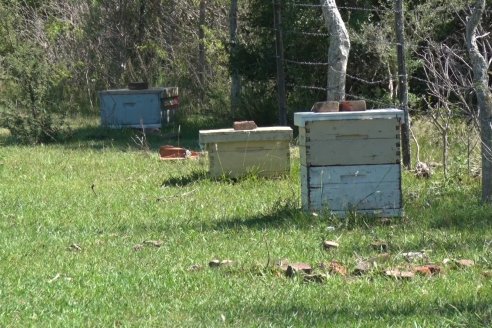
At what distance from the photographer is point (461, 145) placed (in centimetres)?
1312

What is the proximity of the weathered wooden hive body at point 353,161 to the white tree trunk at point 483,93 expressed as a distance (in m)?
0.97

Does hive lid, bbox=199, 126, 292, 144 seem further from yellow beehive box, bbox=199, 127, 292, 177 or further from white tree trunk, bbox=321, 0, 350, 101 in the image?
white tree trunk, bbox=321, 0, 350, 101

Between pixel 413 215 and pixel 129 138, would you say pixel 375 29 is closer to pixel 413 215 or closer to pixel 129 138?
pixel 129 138

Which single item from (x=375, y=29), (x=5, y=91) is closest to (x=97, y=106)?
(x=5, y=91)

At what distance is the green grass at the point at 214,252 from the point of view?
6062 mm

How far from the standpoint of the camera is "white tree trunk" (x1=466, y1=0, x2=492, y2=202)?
9516 mm

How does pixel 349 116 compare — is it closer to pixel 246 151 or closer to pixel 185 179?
pixel 246 151

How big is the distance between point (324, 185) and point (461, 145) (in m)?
4.40

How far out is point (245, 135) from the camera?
12.1 meters

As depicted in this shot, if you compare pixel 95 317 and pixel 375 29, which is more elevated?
pixel 375 29

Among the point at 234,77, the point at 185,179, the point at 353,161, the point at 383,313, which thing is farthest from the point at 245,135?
the point at 234,77

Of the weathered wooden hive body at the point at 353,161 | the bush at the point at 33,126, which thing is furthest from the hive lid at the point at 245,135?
the bush at the point at 33,126

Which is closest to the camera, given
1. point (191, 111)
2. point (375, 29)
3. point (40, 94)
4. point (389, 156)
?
point (389, 156)

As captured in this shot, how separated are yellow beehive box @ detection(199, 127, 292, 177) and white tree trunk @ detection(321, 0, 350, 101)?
394cm
